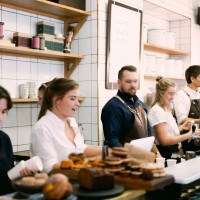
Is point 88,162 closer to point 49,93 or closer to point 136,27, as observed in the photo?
point 49,93

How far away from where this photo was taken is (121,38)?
4418mm

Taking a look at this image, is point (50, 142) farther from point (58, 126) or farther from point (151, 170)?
point (151, 170)

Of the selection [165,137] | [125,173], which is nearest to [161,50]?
[165,137]

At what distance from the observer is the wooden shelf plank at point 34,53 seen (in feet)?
11.1

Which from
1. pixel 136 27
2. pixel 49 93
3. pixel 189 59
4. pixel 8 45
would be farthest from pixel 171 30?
pixel 49 93

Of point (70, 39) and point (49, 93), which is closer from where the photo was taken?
point (49, 93)

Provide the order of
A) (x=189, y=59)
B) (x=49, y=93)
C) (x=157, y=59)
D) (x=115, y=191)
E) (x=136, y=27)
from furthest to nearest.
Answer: (x=189, y=59) → (x=157, y=59) → (x=136, y=27) → (x=49, y=93) → (x=115, y=191)

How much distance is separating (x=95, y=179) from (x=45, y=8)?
2557 mm

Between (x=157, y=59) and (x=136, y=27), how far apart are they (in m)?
1.00

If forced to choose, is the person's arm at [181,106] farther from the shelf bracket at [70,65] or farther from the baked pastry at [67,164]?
the baked pastry at [67,164]

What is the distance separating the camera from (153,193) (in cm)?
199

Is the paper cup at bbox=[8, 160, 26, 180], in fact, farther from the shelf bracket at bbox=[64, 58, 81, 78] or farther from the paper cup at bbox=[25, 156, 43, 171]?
the shelf bracket at bbox=[64, 58, 81, 78]

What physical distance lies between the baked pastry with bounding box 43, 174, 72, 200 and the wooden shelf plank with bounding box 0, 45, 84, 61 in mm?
1968

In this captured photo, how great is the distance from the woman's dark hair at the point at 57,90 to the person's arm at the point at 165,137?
1354mm
